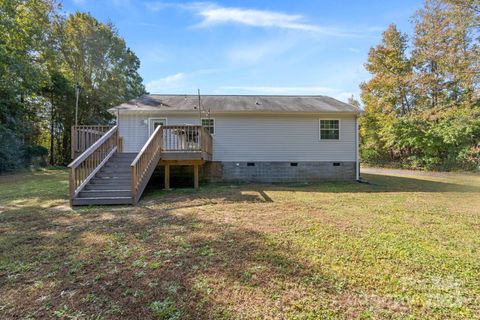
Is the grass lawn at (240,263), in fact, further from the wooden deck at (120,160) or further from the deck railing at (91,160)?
the deck railing at (91,160)

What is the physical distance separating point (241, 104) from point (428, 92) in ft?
52.6

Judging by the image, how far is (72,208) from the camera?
614cm

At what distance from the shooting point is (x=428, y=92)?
61.6 ft

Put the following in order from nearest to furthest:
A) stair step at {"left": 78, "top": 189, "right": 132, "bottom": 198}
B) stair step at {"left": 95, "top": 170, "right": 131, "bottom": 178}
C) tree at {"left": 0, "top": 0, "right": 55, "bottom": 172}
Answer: stair step at {"left": 78, "top": 189, "right": 132, "bottom": 198}
stair step at {"left": 95, "top": 170, "right": 131, "bottom": 178}
tree at {"left": 0, "top": 0, "right": 55, "bottom": 172}

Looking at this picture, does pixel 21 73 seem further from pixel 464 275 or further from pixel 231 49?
→ pixel 464 275

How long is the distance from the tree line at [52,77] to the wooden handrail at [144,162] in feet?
30.9

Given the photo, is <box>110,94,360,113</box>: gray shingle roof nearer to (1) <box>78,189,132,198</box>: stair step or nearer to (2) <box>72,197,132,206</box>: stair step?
(1) <box>78,189,132,198</box>: stair step

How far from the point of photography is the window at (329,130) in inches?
428

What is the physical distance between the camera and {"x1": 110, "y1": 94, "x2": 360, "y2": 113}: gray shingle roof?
10594 mm

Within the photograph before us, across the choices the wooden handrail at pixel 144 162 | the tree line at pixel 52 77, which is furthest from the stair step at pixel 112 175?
the tree line at pixel 52 77

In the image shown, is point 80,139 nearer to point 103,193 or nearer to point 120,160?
point 120,160

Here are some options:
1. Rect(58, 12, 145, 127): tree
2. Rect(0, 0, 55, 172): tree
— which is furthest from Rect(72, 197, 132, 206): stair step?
Rect(58, 12, 145, 127): tree

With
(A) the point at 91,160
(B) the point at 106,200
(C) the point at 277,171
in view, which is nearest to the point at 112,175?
(A) the point at 91,160

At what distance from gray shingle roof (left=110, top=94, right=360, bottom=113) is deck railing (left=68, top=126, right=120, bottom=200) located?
7.43 feet
